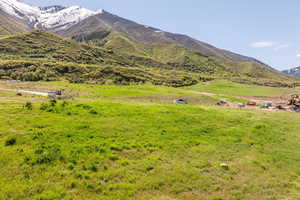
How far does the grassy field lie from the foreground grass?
→ 50 millimetres

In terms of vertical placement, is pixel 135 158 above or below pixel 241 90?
below

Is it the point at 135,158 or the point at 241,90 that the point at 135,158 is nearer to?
the point at 135,158

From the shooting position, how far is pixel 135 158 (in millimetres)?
11664

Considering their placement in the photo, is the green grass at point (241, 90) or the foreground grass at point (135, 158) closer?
the foreground grass at point (135, 158)

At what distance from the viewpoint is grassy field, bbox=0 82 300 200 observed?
28.6 ft

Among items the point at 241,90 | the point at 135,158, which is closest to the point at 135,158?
the point at 135,158

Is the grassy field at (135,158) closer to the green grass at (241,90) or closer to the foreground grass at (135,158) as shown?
the foreground grass at (135,158)

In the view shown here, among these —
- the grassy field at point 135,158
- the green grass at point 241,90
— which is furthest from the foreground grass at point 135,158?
the green grass at point 241,90

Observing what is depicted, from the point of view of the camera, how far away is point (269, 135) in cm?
1828

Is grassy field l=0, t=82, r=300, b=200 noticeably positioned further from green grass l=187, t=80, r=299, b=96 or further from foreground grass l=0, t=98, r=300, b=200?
green grass l=187, t=80, r=299, b=96

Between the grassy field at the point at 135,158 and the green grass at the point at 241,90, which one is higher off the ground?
the green grass at the point at 241,90

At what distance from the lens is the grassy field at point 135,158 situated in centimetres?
873

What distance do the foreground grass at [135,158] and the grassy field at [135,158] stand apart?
50 millimetres

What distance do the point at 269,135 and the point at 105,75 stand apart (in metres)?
101
